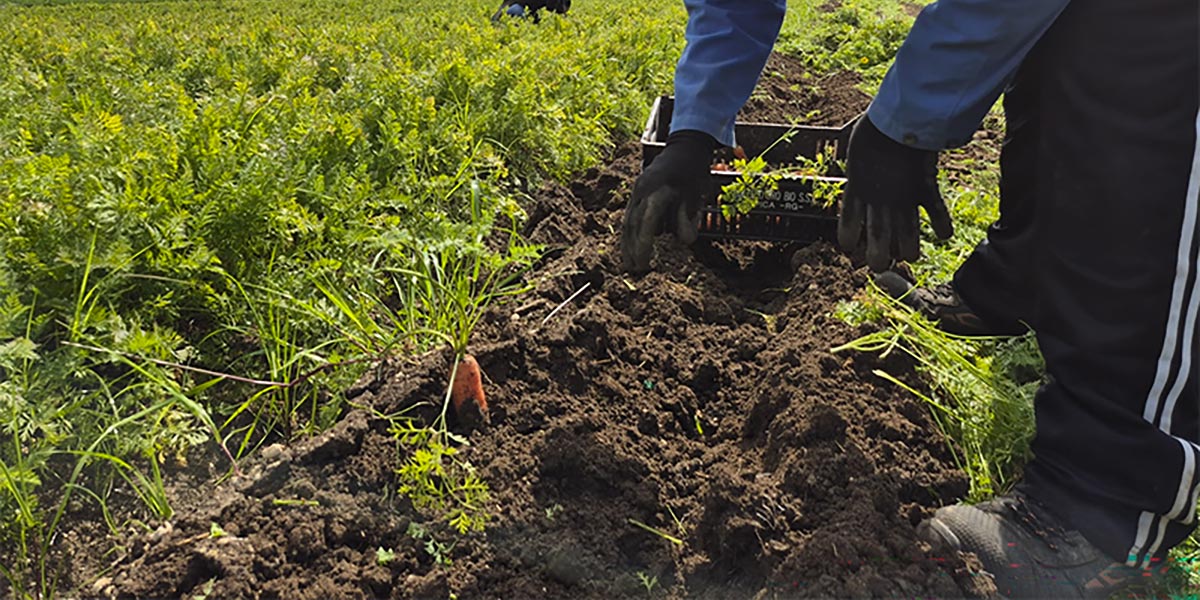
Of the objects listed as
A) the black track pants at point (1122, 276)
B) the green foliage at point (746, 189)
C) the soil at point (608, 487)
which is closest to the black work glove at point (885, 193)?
the black track pants at point (1122, 276)

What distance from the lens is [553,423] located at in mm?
2104

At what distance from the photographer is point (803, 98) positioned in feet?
18.9

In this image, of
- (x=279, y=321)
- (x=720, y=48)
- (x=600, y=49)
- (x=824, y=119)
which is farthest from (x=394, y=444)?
(x=600, y=49)

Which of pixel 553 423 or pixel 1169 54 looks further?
pixel 553 423

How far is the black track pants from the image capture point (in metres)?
1.59

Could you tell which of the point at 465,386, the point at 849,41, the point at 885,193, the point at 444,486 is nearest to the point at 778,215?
the point at 885,193

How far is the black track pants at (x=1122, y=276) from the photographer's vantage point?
159 cm

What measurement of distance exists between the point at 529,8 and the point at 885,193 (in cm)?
885

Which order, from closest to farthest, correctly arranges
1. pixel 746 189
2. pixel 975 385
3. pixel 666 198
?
1. pixel 975 385
2. pixel 666 198
3. pixel 746 189

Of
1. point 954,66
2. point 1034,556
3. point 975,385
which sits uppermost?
point 954,66

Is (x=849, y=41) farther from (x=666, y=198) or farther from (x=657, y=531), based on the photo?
(x=657, y=531)

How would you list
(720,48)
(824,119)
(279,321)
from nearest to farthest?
(279,321) → (720,48) → (824,119)

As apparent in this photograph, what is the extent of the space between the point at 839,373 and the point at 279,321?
153 cm

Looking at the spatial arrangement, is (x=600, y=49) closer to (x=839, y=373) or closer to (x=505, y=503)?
(x=839, y=373)
